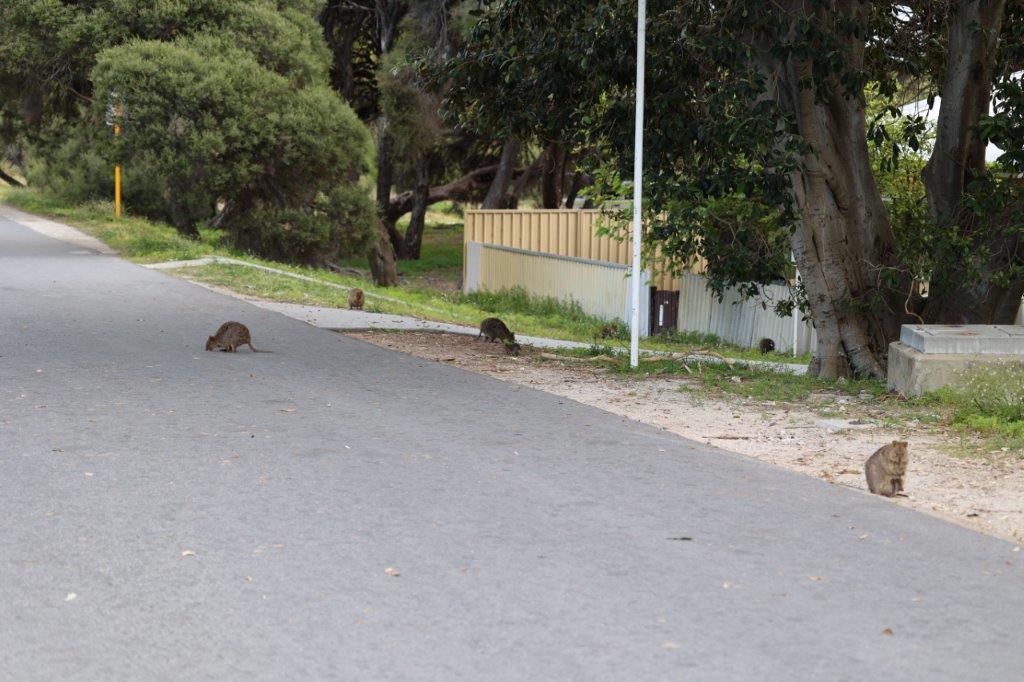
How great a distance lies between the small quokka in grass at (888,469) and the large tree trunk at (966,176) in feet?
16.3

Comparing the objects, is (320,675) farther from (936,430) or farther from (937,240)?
(937,240)

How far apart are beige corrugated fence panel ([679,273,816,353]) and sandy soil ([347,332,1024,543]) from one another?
22.8 feet

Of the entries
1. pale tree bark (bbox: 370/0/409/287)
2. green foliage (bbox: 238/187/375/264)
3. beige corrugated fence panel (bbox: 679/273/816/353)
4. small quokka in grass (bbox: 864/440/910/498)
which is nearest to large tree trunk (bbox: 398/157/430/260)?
pale tree bark (bbox: 370/0/409/287)

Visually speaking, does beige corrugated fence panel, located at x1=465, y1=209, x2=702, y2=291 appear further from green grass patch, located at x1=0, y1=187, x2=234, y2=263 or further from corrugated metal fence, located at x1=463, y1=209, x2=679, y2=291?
green grass patch, located at x1=0, y1=187, x2=234, y2=263

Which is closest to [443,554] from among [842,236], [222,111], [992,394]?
[992,394]

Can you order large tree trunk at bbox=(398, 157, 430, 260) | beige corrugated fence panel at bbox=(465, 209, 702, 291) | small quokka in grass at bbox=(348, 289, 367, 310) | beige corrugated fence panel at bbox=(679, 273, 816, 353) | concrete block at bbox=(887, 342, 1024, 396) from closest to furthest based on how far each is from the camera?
concrete block at bbox=(887, 342, 1024, 396) → small quokka in grass at bbox=(348, 289, 367, 310) → beige corrugated fence panel at bbox=(679, 273, 816, 353) → beige corrugated fence panel at bbox=(465, 209, 702, 291) → large tree trunk at bbox=(398, 157, 430, 260)

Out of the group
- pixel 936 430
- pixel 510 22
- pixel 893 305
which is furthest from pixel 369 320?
pixel 936 430

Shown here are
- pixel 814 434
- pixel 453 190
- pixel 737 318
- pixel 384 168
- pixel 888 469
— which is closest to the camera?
pixel 888 469

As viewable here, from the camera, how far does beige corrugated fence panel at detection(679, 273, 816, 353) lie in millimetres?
19141

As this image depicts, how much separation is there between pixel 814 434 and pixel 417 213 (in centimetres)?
3308

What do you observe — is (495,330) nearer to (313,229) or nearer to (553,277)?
(553,277)

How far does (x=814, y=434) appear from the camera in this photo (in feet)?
30.0

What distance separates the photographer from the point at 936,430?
9125 millimetres

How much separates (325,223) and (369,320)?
44.3ft
